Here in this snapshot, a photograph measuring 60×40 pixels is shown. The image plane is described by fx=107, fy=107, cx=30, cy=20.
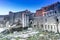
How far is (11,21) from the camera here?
29.0 ft

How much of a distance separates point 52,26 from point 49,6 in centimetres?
302

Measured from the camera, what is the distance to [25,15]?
24.9ft

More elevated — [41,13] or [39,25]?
[41,13]

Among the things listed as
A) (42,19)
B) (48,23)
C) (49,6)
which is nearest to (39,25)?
(42,19)

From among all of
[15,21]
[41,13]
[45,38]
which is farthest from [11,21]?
[45,38]

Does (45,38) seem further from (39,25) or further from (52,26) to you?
(39,25)

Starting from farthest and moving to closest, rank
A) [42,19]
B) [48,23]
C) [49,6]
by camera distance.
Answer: [49,6] → [42,19] → [48,23]

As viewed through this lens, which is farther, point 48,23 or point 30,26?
point 30,26

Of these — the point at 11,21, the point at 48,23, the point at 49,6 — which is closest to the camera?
the point at 48,23

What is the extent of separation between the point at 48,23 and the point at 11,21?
12.5 ft

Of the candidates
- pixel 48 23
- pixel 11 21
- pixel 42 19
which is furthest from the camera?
pixel 11 21

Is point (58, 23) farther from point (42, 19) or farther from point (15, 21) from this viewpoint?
point (15, 21)

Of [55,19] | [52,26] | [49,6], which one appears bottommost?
[52,26]

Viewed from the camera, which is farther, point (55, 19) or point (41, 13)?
point (41, 13)
